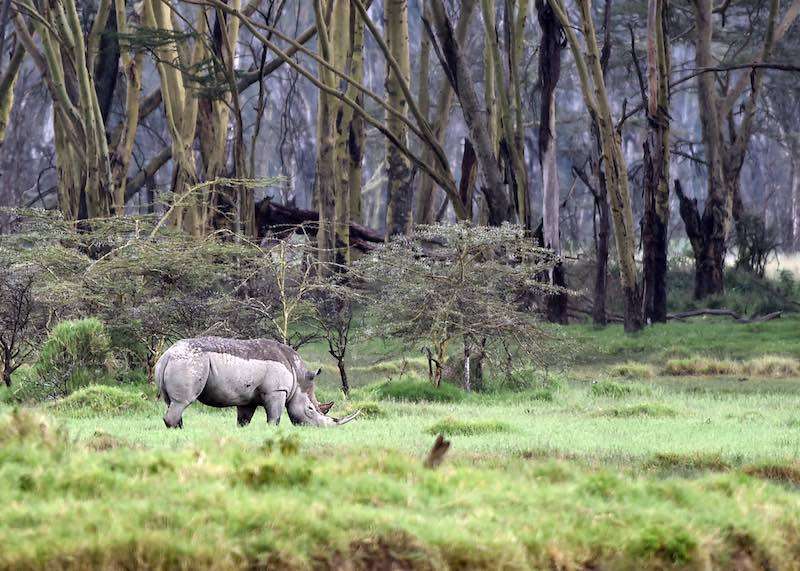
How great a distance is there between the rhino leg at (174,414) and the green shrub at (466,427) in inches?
85.5

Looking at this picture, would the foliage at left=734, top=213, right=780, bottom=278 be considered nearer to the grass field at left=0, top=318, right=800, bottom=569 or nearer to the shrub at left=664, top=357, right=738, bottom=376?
the shrub at left=664, top=357, right=738, bottom=376

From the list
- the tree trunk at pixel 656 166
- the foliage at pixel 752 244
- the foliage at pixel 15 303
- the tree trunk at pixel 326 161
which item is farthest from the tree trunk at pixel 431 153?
the foliage at pixel 15 303

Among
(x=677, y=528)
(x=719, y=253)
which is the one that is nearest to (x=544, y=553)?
(x=677, y=528)

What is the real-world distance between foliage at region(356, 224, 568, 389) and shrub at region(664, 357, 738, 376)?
157 inches

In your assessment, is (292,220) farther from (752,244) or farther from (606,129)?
(752,244)

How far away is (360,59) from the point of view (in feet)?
92.3

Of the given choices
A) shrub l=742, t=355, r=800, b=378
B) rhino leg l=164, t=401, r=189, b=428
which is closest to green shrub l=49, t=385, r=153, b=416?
rhino leg l=164, t=401, r=189, b=428

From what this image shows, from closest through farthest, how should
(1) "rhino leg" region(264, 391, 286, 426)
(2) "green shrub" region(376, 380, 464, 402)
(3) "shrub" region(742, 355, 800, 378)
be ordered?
(1) "rhino leg" region(264, 391, 286, 426) < (2) "green shrub" region(376, 380, 464, 402) < (3) "shrub" region(742, 355, 800, 378)

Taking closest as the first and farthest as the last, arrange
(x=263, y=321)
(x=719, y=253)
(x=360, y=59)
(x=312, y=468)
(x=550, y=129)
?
(x=312, y=468)
(x=263, y=321)
(x=550, y=129)
(x=360, y=59)
(x=719, y=253)

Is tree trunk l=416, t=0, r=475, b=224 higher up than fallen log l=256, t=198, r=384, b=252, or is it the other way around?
tree trunk l=416, t=0, r=475, b=224

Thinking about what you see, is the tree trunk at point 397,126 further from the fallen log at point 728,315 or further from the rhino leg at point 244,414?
the rhino leg at point 244,414

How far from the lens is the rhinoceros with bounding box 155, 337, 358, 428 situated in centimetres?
1076

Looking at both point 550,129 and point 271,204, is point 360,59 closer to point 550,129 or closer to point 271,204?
point 271,204

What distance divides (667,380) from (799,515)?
1191 centimetres
